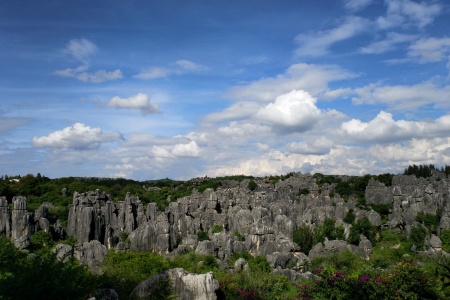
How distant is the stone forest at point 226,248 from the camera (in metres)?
15.7

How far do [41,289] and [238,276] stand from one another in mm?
17006

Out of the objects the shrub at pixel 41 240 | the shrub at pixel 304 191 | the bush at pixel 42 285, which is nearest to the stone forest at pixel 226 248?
the bush at pixel 42 285

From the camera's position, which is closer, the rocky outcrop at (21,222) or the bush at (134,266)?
the bush at (134,266)

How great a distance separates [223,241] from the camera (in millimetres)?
46406

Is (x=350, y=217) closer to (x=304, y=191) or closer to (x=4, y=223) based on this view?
(x=304, y=191)

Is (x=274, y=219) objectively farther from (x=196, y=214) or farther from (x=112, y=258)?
(x=112, y=258)

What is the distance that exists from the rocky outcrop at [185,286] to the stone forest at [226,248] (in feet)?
0.12

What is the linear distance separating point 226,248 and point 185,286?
27.9 meters

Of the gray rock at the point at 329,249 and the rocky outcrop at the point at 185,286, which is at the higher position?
the rocky outcrop at the point at 185,286

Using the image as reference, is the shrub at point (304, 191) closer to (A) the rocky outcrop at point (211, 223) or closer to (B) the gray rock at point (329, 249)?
(A) the rocky outcrop at point (211, 223)

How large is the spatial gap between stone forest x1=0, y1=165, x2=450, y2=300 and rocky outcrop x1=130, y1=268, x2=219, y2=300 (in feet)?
0.12

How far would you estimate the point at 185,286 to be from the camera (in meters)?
15.6

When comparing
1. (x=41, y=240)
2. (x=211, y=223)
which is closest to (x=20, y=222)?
(x=41, y=240)

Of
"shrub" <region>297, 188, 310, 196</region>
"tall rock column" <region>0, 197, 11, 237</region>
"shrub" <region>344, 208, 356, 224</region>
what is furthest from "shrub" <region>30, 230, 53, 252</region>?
"shrub" <region>297, 188, 310, 196</region>
